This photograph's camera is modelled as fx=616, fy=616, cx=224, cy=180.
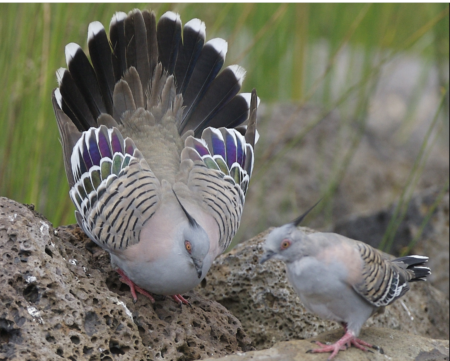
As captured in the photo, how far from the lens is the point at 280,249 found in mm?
2799

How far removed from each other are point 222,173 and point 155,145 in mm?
458

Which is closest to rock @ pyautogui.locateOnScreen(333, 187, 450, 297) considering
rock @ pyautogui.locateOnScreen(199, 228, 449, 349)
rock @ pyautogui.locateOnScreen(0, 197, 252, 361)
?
rock @ pyautogui.locateOnScreen(199, 228, 449, 349)

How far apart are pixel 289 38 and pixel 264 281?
4.25 meters

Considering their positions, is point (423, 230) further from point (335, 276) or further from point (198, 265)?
point (198, 265)

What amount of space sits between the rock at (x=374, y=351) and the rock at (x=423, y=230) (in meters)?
1.65

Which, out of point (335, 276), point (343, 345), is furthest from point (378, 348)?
point (335, 276)

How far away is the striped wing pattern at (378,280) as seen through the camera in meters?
2.90

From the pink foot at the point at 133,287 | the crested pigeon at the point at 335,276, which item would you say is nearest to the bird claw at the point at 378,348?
the crested pigeon at the point at 335,276

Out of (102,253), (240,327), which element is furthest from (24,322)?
(240,327)

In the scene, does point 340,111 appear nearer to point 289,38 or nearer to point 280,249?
point 289,38

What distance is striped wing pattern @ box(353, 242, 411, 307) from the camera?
9.51 ft

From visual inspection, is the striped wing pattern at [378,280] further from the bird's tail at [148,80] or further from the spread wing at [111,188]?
the bird's tail at [148,80]

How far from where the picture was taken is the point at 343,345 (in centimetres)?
289

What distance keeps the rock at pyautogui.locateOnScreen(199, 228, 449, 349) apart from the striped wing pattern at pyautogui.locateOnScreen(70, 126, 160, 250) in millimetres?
714
